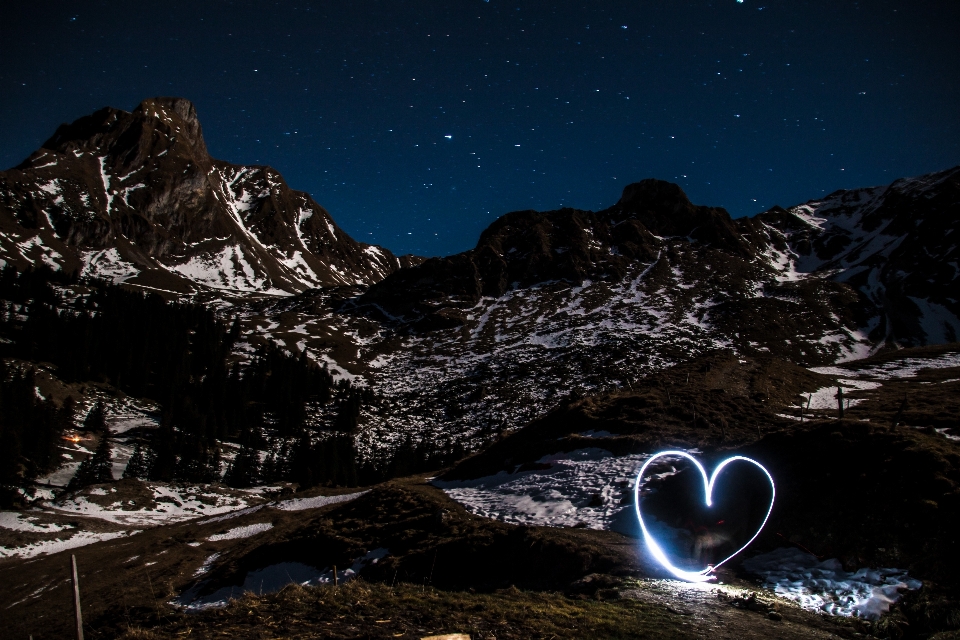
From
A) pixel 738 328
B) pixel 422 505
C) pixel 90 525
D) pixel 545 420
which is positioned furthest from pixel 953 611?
pixel 738 328

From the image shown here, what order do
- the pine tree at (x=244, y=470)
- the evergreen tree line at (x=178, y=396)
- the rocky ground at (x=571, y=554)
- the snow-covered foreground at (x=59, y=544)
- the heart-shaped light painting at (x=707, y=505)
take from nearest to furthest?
1. the rocky ground at (x=571, y=554)
2. the heart-shaped light painting at (x=707, y=505)
3. the snow-covered foreground at (x=59, y=544)
4. the evergreen tree line at (x=178, y=396)
5. the pine tree at (x=244, y=470)

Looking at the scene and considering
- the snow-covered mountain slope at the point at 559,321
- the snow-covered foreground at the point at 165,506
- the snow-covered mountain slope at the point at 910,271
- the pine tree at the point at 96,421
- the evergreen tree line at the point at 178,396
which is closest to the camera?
the snow-covered foreground at the point at 165,506

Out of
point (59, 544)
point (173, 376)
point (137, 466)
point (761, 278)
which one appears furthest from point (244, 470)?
point (761, 278)

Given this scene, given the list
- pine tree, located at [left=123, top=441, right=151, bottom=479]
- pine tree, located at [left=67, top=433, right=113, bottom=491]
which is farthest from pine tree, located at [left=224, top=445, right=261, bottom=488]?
pine tree, located at [left=67, top=433, right=113, bottom=491]

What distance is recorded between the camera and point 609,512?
2142 cm

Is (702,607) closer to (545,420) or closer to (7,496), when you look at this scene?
(545,420)

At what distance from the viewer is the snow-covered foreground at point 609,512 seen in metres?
12.6

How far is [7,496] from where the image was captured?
52875 millimetres

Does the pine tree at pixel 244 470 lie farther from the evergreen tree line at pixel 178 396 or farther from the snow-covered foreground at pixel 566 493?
the snow-covered foreground at pixel 566 493

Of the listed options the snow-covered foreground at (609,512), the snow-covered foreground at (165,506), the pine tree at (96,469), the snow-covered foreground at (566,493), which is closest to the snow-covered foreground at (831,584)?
the snow-covered foreground at (609,512)

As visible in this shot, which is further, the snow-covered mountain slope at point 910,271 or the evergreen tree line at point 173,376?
the snow-covered mountain slope at point 910,271

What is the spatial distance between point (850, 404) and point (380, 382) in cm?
10275

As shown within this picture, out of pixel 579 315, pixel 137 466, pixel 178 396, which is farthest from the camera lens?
pixel 579 315

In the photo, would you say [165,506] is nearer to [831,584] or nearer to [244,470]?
[244,470]
